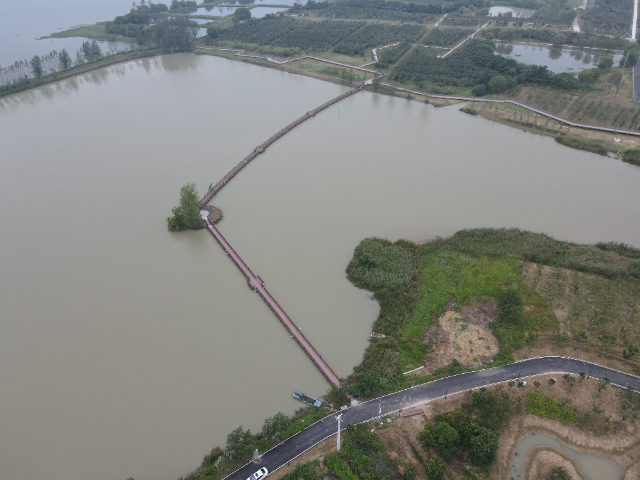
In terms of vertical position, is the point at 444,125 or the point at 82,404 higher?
the point at 444,125

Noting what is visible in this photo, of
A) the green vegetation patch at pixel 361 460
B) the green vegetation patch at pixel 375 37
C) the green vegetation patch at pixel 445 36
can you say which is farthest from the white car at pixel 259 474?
the green vegetation patch at pixel 445 36

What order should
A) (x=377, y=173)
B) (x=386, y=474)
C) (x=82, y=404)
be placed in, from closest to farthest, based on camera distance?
(x=386, y=474)
(x=82, y=404)
(x=377, y=173)

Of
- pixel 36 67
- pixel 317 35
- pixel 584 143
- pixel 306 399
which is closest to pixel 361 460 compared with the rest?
pixel 306 399

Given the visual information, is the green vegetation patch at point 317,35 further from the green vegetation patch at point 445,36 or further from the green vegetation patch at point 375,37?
the green vegetation patch at point 445,36

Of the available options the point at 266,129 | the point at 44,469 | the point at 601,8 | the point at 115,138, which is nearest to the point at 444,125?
the point at 266,129

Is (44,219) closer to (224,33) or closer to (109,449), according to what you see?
(109,449)
